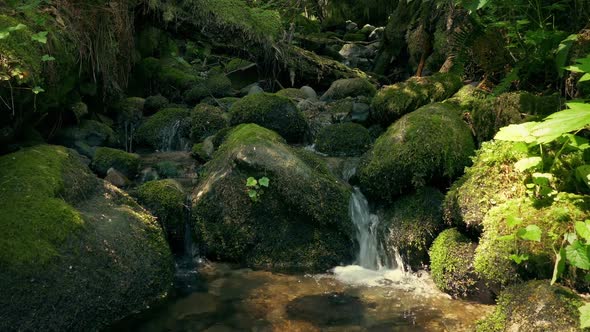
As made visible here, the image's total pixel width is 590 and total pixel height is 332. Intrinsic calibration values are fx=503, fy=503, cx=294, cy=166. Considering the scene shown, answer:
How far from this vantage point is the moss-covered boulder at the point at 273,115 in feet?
27.3

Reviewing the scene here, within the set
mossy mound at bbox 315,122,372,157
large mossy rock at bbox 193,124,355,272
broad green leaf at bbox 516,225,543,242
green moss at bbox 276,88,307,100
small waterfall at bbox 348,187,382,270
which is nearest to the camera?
broad green leaf at bbox 516,225,543,242

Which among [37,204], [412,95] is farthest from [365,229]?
[37,204]

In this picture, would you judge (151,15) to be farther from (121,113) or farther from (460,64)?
(460,64)

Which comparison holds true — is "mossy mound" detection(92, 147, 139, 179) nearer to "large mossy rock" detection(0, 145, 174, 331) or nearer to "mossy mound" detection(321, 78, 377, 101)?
"large mossy rock" detection(0, 145, 174, 331)

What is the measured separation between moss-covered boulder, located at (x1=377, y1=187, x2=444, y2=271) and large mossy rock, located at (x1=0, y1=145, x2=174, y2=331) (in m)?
2.59

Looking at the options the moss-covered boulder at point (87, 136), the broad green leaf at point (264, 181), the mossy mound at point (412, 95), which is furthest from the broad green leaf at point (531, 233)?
the moss-covered boulder at point (87, 136)

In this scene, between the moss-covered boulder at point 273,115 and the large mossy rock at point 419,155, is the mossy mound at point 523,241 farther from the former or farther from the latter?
the moss-covered boulder at point 273,115

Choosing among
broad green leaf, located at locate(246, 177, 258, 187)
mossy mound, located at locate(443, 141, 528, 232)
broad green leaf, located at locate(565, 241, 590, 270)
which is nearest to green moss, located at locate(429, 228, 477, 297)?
mossy mound, located at locate(443, 141, 528, 232)

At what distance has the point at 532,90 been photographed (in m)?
6.36

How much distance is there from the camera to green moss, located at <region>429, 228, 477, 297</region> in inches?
193

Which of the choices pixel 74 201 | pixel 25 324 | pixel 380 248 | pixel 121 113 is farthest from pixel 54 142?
pixel 380 248

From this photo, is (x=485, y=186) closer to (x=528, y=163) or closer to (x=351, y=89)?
(x=528, y=163)

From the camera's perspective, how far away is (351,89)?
10383mm

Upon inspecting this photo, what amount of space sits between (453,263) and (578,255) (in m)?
1.54
